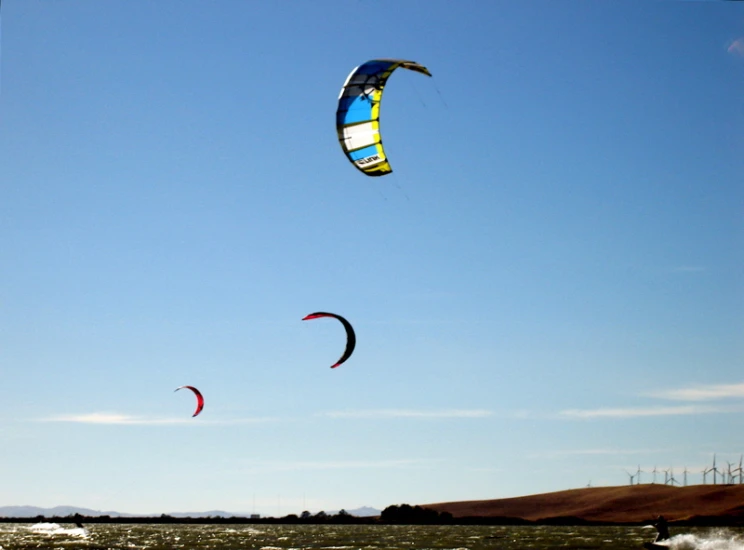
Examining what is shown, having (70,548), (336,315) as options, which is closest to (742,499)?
(70,548)

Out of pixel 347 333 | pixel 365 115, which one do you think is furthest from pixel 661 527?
pixel 365 115

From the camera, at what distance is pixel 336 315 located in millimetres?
26953

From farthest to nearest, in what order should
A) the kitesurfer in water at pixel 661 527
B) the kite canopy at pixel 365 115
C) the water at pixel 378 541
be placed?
the water at pixel 378 541 → the kitesurfer in water at pixel 661 527 → the kite canopy at pixel 365 115

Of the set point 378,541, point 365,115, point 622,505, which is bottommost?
point 622,505

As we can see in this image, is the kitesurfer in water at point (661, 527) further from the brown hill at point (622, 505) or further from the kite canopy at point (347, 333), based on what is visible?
the brown hill at point (622, 505)

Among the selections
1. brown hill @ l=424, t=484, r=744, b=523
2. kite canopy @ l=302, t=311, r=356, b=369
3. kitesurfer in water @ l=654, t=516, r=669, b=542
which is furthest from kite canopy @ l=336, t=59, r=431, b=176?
brown hill @ l=424, t=484, r=744, b=523

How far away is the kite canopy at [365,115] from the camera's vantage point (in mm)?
24875

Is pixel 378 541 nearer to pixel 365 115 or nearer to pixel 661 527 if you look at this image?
pixel 661 527

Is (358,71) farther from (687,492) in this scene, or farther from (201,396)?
(687,492)

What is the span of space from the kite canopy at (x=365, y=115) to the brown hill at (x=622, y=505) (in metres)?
109

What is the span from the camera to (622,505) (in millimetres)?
144375

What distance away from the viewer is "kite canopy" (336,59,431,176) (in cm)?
2488

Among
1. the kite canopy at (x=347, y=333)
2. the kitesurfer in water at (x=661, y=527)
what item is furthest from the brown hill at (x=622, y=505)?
the kite canopy at (x=347, y=333)

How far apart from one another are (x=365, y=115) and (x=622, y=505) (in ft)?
434
